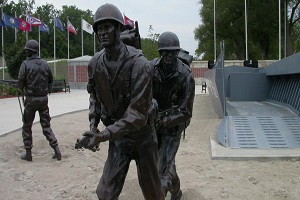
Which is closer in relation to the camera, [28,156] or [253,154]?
[28,156]

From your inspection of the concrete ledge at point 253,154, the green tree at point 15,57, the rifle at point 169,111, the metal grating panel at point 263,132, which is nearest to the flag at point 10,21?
the green tree at point 15,57

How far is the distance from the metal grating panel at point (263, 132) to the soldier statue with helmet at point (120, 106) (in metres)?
5.39

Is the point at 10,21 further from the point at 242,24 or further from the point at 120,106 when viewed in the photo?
the point at 120,106

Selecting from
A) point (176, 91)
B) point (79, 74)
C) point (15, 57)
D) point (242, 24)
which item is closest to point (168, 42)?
point (176, 91)

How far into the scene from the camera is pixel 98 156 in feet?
27.0

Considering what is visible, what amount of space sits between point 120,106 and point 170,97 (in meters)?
1.49

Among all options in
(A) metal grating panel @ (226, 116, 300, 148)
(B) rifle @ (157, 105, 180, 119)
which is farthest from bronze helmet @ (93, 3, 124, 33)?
(A) metal grating panel @ (226, 116, 300, 148)

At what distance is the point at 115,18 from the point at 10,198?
11.4ft

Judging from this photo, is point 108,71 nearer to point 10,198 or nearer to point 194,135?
point 10,198

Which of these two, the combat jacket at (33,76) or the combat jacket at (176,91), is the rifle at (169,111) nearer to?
the combat jacket at (176,91)

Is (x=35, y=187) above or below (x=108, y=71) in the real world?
below

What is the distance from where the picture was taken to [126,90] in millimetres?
3227

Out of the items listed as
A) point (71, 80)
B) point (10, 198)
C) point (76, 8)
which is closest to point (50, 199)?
point (10, 198)

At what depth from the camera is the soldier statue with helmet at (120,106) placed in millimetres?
3100
